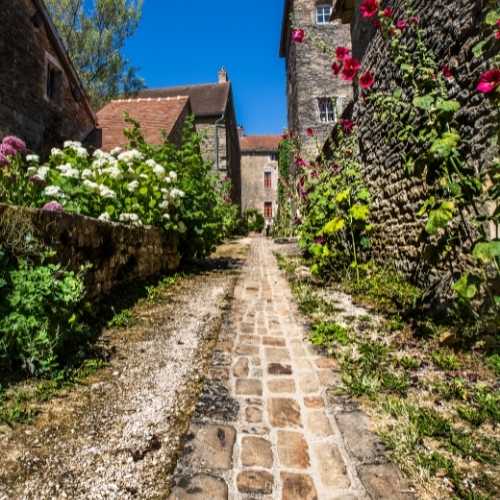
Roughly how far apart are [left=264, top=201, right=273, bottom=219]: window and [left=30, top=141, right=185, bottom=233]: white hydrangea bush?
27.9 metres

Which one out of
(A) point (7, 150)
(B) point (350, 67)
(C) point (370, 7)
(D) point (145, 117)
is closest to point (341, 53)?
(B) point (350, 67)

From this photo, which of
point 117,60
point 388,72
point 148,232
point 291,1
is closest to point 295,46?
point 291,1

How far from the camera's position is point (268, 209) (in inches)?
1340

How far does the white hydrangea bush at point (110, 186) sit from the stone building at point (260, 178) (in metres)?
28.1

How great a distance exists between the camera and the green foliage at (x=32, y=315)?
2.13m

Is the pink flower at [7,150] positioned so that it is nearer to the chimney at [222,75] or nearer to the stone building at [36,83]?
the stone building at [36,83]

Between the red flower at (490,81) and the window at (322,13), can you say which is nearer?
the red flower at (490,81)

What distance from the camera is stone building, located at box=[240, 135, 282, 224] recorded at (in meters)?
33.7

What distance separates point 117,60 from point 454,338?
23955 mm

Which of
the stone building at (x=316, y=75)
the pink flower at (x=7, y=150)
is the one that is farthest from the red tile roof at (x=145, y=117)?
the pink flower at (x=7, y=150)

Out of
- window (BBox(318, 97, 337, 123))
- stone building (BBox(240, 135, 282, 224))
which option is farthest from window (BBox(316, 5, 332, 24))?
stone building (BBox(240, 135, 282, 224))

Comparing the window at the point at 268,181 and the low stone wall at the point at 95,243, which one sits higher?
the window at the point at 268,181

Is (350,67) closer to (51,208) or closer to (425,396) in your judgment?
(425,396)

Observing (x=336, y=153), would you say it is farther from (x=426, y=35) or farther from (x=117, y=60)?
(x=117, y=60)
